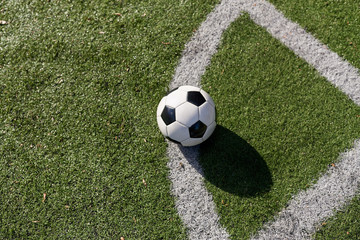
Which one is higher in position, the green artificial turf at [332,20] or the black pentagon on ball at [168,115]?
the green artificial turf at [332,20]

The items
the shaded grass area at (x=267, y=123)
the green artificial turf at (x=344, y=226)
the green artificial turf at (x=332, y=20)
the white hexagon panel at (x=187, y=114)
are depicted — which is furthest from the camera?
the green artificial turf at (x=332, y=20)

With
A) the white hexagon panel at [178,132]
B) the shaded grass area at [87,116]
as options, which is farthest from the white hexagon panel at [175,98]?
the shaded grass area at [87,116]

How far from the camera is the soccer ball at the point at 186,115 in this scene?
3.73 m

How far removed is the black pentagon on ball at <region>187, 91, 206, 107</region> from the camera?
148 inches

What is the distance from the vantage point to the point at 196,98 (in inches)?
149

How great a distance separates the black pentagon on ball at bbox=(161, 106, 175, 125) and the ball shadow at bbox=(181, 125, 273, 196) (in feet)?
→ 2.53

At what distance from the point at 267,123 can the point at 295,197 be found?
42.6 inches

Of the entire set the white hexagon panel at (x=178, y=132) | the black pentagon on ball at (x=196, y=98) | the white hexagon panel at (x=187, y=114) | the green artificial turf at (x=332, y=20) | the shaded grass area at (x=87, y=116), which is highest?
the green artificial turf at (x=332, y=20)

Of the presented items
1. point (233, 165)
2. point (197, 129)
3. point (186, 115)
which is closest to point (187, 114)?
point (186, 115)

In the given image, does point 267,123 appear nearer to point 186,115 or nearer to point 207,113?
point 207,113

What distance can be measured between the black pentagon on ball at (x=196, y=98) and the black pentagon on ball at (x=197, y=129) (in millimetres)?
236

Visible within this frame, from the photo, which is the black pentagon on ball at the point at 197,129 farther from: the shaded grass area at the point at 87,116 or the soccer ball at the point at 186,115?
the shaded grass area at the point at 87,116

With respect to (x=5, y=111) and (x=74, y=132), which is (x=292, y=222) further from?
(x=5, y=111)

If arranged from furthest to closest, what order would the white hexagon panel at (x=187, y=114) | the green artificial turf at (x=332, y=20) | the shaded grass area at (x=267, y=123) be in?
1. the green artificial turf at (x=332, y=20)
2. the shaded grass area at (x=267, y=123)
3. the white hexagon panel at (x=187, y=114)
